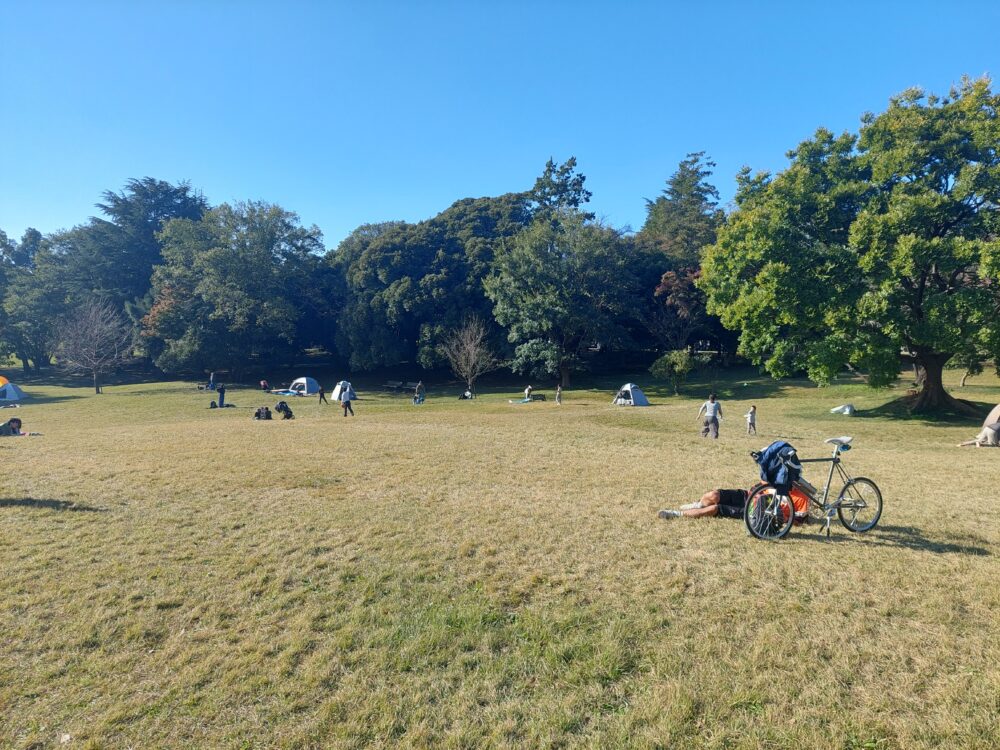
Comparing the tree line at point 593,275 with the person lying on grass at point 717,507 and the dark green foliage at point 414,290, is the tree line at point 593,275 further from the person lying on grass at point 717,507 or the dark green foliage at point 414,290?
the person lying on grass at point 717,507

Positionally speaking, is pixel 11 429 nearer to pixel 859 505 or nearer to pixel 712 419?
pixel 712 419

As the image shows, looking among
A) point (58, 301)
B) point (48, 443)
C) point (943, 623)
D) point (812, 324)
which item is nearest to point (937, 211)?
point (812, 324)

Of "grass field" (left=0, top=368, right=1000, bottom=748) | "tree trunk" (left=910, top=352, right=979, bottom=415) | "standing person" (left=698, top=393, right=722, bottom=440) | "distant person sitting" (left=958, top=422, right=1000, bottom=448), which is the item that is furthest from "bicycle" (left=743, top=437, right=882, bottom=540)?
"tree trunk" (left=910, top=352, right=979, bottom=415)

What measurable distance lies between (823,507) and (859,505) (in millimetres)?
429

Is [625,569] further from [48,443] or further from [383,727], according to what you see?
[48,443]

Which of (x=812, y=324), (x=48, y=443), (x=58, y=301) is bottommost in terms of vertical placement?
(x=48, y=443)

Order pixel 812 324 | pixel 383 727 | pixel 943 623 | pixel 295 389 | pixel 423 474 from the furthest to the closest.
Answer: pixel 295 389
pixel 812 324
pixel 423 474
pixel 943 623
pixel 383 727

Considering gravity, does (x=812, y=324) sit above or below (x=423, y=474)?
above

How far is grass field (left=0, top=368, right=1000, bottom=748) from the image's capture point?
314cm

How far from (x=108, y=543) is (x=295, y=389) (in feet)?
101

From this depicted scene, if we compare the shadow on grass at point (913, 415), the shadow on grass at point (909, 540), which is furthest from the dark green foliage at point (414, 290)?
the shadow on grass at point (909, 540)

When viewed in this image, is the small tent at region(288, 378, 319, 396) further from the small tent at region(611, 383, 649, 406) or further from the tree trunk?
the tree trunk

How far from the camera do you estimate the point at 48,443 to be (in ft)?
48.0

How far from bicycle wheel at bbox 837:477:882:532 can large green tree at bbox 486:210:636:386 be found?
29.8 m
